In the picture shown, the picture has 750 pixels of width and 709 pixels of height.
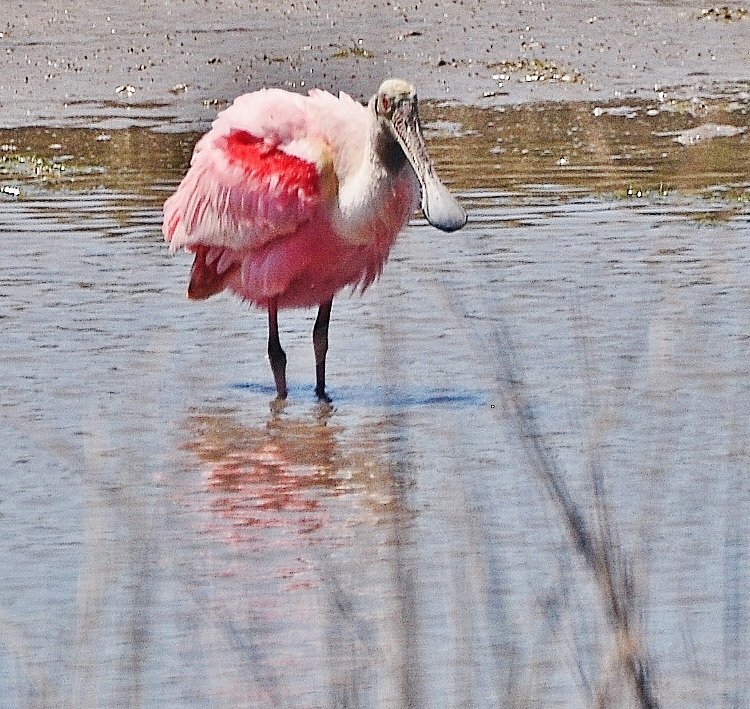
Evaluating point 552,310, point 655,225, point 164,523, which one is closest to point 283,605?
point 164,523

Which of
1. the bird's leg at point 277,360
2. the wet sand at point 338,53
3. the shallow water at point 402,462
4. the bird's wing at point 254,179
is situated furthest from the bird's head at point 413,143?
the wet sand at point 338,53

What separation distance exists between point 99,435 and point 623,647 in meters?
0.89

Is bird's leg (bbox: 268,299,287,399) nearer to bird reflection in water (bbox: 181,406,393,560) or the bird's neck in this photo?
bird reflection in water (bbox: 181,406,393,560)

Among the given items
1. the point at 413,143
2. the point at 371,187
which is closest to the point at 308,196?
the point at 371,187

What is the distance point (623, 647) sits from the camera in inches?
99.4

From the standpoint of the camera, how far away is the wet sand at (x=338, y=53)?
15180 mm

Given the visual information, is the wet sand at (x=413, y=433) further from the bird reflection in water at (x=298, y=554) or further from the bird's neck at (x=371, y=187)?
the bird's neck at (x=371, y=187)

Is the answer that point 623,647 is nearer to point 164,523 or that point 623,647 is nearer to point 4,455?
point 164,523

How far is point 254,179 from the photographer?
7.25 metres

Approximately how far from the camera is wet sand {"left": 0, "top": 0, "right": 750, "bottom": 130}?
49.8 feet

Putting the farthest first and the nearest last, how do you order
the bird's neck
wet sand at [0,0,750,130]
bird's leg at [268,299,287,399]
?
1. wet sand at [0,0,750,130]
2. bird's leg at [268,299,287,399]
3. the bird's neck

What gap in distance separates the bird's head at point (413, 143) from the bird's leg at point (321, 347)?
2.36 feet

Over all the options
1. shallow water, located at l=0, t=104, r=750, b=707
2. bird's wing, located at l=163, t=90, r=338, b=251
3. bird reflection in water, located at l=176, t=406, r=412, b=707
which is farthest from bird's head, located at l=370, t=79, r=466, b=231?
bird reflection in water, located at l=176, t=406, r=412, b=707

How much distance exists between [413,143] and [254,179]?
66cm
